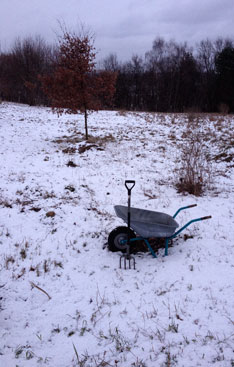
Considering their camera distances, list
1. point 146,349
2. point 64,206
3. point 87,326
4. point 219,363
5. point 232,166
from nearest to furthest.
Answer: point 219,363 → point 146,349 → point 87,326 → point 64,206 → point 232,166

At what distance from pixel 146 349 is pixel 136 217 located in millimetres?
2116

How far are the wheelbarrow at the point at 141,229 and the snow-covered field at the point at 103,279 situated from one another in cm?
31

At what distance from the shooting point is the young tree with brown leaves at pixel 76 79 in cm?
1119

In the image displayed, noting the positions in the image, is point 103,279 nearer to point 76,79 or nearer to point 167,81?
point 76,79

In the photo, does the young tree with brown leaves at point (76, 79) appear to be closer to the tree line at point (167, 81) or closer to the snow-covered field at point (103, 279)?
the snow-covered field at point (103, 279)

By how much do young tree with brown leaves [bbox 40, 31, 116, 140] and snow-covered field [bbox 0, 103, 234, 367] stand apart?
471 cm

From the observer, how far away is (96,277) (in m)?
3.96

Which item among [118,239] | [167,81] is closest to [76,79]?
[118,239]

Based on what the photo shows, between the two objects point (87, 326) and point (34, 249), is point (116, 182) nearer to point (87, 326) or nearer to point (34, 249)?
point (34, 249)

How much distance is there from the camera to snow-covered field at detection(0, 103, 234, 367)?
Result: 2.70 m

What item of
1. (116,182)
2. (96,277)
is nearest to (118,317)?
(96,277)

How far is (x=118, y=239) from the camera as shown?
4480mm

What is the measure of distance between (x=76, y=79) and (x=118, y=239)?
9.53m

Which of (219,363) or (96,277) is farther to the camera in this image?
(96,277)
